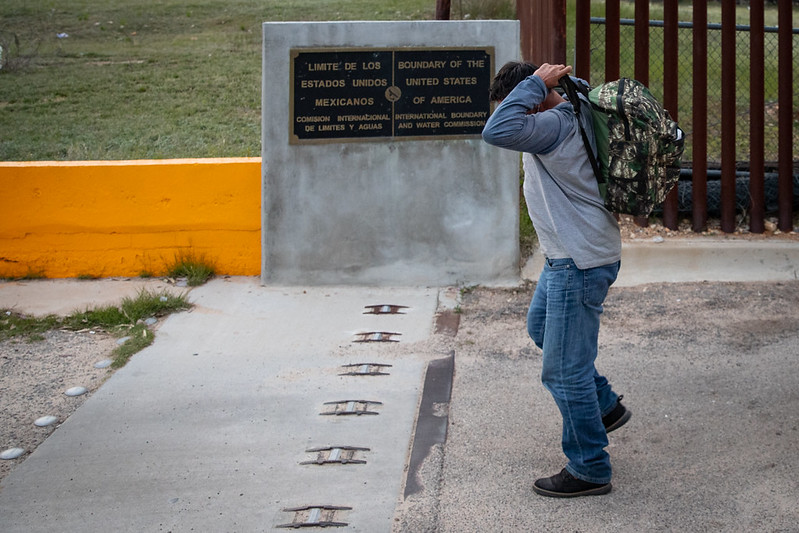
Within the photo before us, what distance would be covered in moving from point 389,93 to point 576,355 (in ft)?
11.1

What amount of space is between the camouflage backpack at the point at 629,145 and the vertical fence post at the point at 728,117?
3.65 meters

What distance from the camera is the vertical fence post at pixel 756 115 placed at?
6.89 m

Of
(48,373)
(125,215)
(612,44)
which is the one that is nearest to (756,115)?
(612,44)

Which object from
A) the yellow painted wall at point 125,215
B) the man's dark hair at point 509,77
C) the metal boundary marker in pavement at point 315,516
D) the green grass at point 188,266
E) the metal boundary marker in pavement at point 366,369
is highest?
the man's dark hair at point 509,77

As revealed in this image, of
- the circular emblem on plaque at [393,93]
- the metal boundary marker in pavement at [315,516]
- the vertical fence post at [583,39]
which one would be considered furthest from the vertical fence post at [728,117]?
the metal boundary marker in pavement at [315,516]

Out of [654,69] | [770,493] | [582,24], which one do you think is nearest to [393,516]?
[770,493]

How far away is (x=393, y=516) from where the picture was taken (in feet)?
12.1

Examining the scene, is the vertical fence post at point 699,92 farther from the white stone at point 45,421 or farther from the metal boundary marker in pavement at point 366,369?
the white stone at point 45,421

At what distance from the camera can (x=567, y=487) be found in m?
3.73

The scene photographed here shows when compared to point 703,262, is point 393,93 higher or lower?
higher

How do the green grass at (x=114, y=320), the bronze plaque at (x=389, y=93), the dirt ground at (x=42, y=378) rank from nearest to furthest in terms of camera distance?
1. the dirt ground at (x=42, y=378)
2. the green grass at (x=114, y=320)
3. the bronze plaque at (x=389, y=93)

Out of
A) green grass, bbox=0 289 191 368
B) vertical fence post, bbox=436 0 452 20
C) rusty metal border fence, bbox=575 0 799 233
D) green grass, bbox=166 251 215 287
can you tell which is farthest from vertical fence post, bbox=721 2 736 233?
green grass, bbox=0 289 191 368

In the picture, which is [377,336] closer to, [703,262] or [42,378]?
[42,378]

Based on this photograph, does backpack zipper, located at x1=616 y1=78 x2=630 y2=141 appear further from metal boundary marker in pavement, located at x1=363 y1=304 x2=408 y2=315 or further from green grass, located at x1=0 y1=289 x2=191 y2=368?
green grass, located at x1=0 y1=289 x2=191 y2=368
